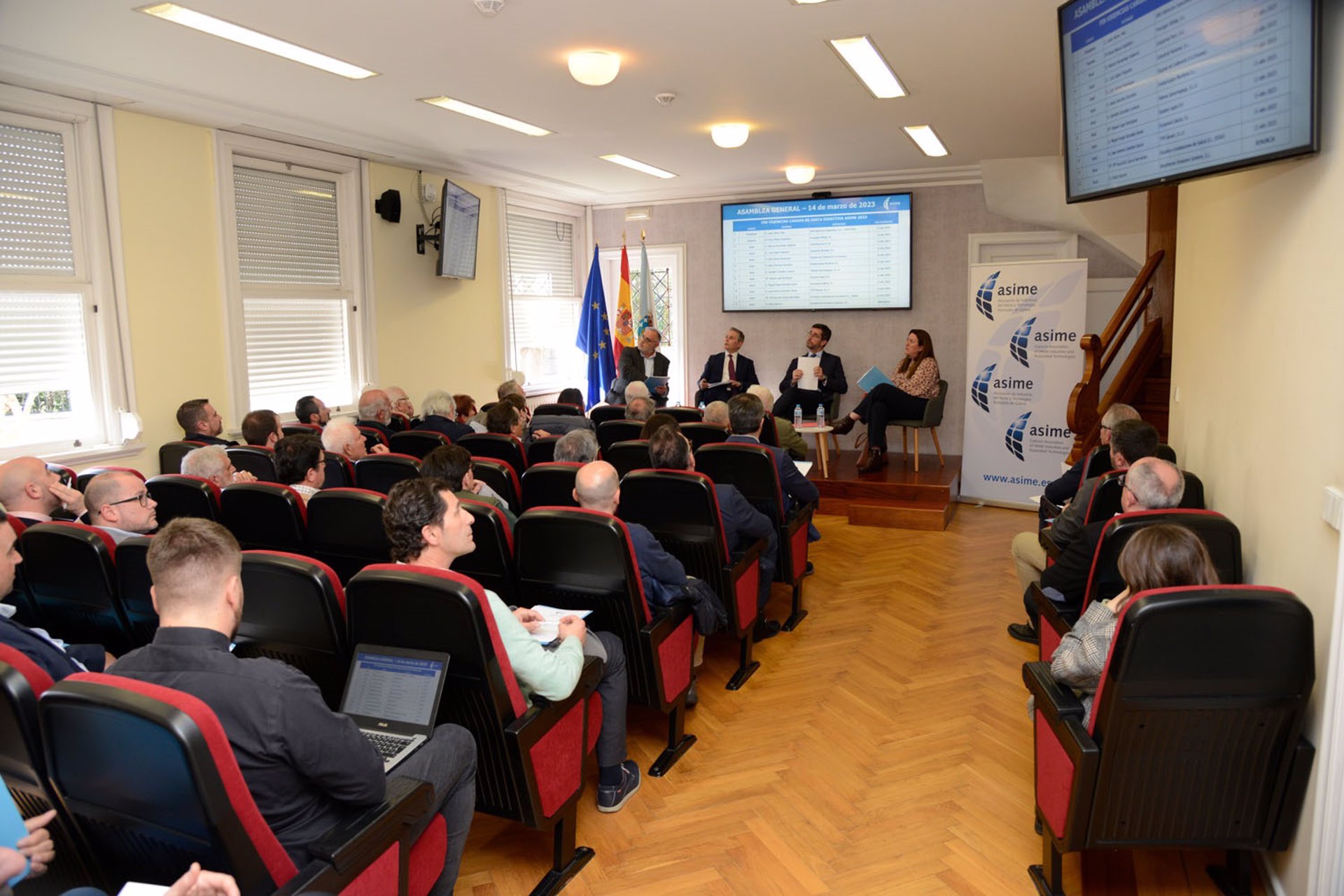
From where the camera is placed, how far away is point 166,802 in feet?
4.79

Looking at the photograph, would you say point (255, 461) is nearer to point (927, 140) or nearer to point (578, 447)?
point (578, 447)

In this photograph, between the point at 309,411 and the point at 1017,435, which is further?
the point at 1017,435

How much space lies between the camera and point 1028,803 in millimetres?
2953

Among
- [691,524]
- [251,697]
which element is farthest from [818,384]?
[251,697]

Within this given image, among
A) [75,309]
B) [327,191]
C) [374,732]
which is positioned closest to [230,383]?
[75,309]

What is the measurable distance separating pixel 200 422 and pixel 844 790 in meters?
4.56

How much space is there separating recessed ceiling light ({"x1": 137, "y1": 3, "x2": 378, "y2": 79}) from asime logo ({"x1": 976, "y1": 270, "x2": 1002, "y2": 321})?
4.99 meters

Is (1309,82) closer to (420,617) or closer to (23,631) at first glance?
(420,617)

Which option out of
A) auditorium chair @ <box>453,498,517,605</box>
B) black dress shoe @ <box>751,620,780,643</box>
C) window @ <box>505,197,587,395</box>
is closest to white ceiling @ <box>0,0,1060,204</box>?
window @ <box>505,197,587,395</box>

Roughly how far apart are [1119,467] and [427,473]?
288 centimetres

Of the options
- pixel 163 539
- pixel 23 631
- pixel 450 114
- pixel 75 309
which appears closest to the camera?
pixel 163 539

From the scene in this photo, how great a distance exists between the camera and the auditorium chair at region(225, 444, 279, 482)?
4582 millimetres

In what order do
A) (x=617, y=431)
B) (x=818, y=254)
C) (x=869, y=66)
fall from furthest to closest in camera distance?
(x=818, y=254), (x=617, y=431), (x=869, y=66)

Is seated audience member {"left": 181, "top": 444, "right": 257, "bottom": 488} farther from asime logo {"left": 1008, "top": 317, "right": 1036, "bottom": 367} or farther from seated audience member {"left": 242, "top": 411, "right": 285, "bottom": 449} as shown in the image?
asime logo {"left": 1008, "top": 317, "right": 1036, "bottom": 367}
